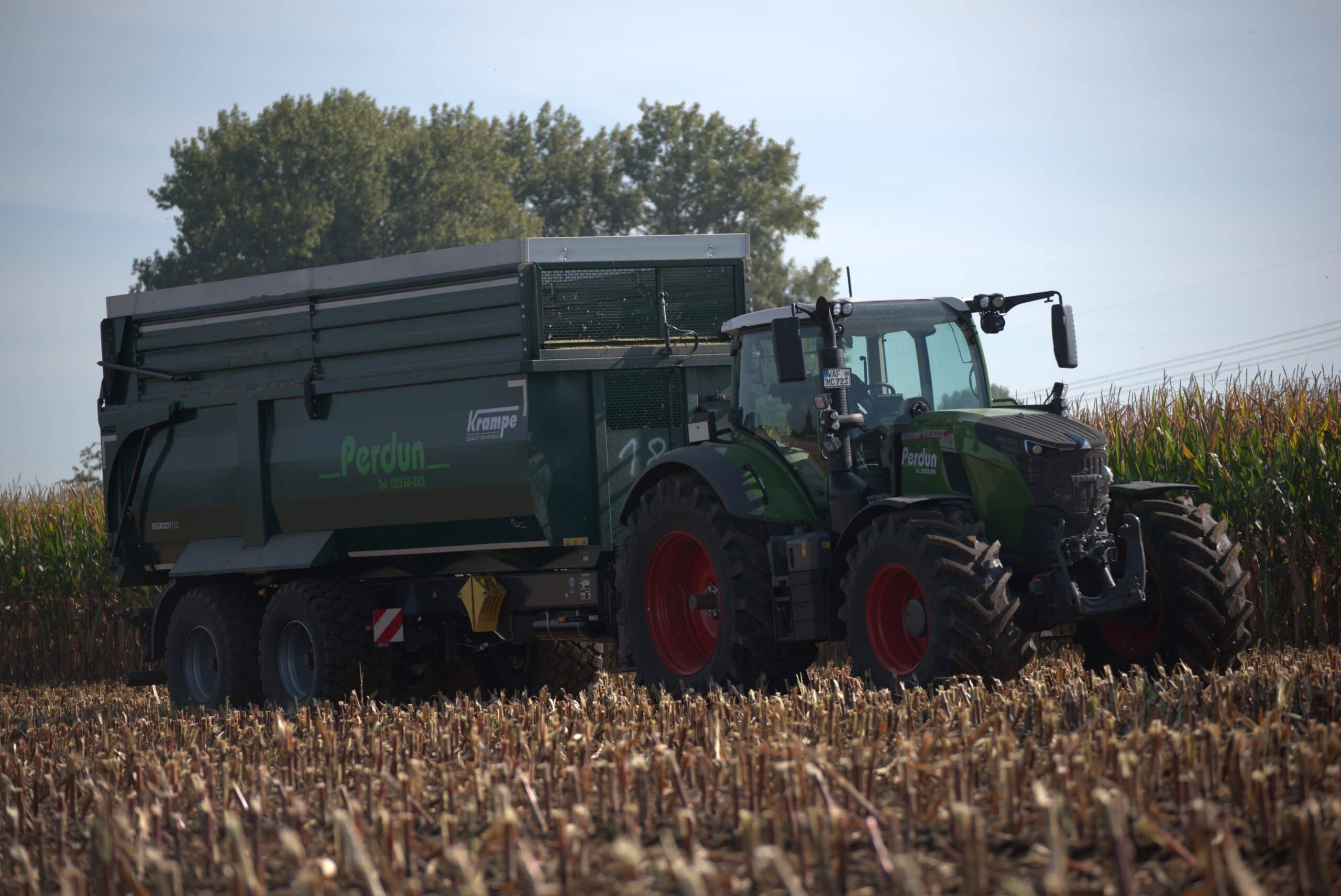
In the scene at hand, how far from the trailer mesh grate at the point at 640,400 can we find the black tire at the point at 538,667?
1.94m

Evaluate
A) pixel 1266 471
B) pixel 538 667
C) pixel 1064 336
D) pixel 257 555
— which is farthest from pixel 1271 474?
pixel 257 555

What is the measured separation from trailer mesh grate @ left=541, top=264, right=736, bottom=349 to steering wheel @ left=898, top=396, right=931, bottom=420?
224cm

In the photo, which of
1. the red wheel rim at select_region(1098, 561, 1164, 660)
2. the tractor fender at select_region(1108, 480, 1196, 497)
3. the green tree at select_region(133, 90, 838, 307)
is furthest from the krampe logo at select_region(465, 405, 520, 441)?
the green tree at select_region(133, 90, 838, 307)

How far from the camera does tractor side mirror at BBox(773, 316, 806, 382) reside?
286 inches

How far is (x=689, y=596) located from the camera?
8.48 m

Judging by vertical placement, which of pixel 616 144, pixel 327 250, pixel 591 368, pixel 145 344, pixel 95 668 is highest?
pixel 616 144

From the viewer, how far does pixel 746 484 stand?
7.93 meters

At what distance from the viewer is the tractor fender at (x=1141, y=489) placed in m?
7.67

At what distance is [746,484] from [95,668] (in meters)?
10.9

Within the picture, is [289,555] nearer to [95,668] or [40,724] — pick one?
[40,724]

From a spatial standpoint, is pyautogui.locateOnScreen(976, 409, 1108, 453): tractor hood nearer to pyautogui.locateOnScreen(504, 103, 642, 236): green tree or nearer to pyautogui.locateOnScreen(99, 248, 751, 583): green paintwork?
pyautogui.locateOnScreen(99, 248, 751, 583): green paintwork

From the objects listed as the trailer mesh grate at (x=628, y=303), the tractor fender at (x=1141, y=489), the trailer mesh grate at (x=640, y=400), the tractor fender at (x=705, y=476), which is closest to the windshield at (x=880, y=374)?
the tractor fender at (x=705, y=476)

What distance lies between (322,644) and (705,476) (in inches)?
139

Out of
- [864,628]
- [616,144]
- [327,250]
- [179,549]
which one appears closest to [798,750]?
[864,628]
